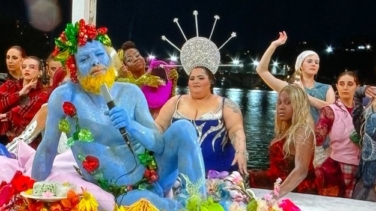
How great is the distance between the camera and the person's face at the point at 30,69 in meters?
3.96

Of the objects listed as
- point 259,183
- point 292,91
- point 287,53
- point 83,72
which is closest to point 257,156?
point 287,53

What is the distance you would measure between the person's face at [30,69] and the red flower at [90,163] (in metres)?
1.65

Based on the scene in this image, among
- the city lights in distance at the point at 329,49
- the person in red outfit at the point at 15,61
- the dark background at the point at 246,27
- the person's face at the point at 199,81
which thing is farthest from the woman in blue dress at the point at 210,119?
the city lights in distance at the point at 329,49

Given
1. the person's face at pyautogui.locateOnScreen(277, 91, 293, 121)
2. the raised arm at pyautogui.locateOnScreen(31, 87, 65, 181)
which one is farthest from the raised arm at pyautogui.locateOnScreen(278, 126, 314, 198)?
the raised arm at pyautogui.locateOnScreen(31, 87, 65, 181)

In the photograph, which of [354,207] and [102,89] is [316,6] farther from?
[102,89]

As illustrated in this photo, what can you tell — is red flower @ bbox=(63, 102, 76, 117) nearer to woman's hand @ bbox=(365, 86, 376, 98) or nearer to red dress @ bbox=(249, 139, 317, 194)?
red dress @ bbox=(249, 139, 317, 194)

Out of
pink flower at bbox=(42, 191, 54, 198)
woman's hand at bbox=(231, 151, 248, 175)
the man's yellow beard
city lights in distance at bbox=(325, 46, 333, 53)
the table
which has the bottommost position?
the table

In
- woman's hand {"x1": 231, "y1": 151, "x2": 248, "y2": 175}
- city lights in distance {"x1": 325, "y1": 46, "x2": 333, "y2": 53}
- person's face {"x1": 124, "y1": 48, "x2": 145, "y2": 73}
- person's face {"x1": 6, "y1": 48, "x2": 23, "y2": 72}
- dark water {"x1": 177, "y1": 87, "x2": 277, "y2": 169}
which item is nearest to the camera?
woman's hand {"x1": 231, "y1": 151, "x2": 248, "y2": 175}

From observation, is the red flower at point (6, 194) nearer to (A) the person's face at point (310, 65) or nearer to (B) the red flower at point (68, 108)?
(B) the red flower at point (68, 108)

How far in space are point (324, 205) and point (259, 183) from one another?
73cm

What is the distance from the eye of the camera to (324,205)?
321 centimetres

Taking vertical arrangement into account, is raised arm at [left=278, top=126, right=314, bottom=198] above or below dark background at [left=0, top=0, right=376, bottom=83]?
below

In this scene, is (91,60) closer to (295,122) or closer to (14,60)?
(295,122)

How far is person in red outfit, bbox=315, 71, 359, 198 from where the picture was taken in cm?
396
